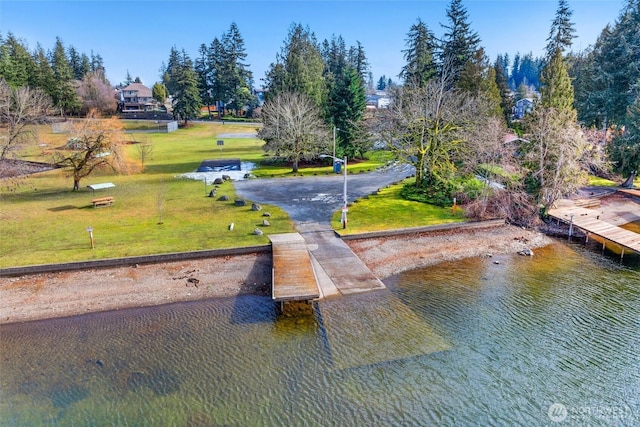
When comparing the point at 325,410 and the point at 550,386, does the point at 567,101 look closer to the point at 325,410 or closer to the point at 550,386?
the point at 550,386

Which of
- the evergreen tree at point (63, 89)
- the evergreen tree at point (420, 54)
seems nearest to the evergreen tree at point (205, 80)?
the evergreen tree at point (63, 89)

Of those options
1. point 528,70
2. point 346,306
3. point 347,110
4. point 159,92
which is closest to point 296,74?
point 347,110

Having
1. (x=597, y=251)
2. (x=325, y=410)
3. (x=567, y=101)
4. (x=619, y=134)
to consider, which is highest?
(x=567, y=101)

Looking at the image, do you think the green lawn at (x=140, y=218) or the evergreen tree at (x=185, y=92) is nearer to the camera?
the green lawn at (x=140, y=218)

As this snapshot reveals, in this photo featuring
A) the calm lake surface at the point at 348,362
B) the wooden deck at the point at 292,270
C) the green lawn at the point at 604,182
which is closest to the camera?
the calm lake surface at the point at 348,362

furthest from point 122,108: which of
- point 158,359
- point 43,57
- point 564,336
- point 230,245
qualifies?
point 564,336

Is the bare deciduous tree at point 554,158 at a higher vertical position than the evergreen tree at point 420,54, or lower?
lower

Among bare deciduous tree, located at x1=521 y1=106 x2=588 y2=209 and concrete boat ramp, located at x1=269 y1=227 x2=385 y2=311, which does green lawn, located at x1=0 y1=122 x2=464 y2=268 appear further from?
bare deciduous tree, located at x1=521 y1=106 x2=588 y2=209

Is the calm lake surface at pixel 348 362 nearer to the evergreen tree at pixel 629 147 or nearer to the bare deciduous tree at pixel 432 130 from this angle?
the bare deciduous tree at pixel 432 130
